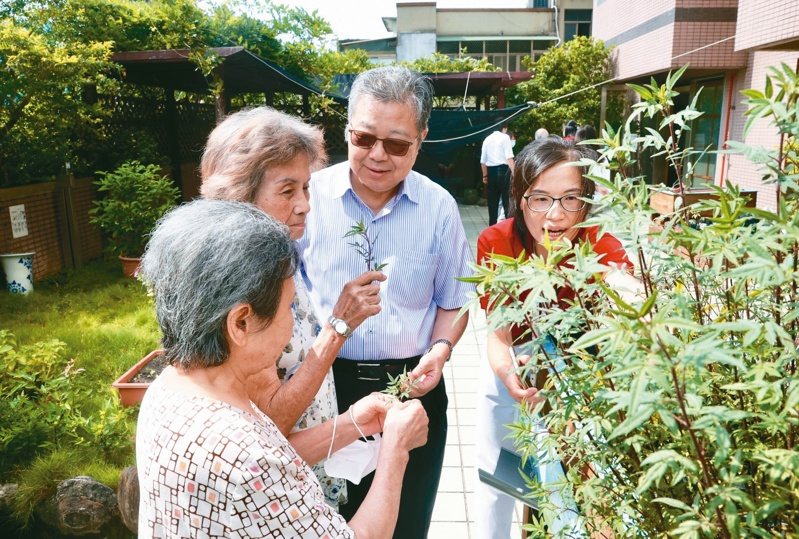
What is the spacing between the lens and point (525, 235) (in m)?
2.06

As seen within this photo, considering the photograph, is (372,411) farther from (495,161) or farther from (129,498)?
(495,161)

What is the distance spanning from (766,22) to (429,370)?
8.21m

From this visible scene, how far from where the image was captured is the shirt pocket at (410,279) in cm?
207

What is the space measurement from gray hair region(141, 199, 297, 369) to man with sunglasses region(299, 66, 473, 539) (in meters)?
0.89

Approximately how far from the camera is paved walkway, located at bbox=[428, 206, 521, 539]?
9.49ft

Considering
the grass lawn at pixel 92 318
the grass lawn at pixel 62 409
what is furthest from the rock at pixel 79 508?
the grass lawn at pixel 92 318

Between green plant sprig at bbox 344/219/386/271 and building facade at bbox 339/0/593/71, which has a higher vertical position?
building facade at bbox 339/0/593/71

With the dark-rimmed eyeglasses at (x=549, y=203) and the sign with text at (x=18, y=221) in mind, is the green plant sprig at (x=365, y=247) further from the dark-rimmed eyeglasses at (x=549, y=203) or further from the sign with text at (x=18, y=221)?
the sign with text at (x=18, y=221)

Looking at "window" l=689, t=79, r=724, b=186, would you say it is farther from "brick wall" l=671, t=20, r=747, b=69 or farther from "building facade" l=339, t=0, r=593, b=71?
"building facade" l=339, t=0, r=593, b=71

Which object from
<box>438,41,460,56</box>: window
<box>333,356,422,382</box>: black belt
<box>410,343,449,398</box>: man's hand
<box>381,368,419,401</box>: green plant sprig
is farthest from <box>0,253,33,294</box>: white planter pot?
<box>438,41,460,56</box>: window

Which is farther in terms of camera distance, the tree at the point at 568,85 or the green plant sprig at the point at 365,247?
the tree at the point at 568,85

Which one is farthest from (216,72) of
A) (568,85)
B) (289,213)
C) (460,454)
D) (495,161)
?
(568,85)

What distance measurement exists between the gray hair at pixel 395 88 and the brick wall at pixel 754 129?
7299 millimetres

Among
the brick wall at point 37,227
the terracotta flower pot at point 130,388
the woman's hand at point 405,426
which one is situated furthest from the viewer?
the brick wall at point 37,227
